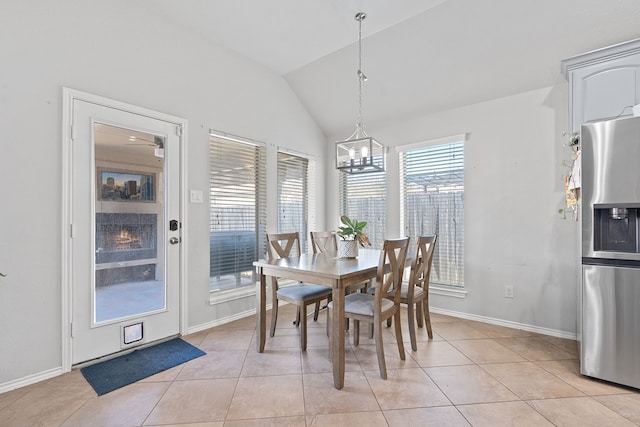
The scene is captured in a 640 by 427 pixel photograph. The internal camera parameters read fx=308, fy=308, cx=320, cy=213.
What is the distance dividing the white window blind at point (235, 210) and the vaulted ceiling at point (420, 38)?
3.74ft

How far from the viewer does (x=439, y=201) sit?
12.2ft

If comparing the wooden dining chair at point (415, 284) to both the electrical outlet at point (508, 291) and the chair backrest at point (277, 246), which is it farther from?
the chair backrest at point (277, 246)

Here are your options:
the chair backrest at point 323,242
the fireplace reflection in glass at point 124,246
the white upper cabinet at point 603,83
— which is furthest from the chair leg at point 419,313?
the fireplace reflection in glass at point 124,246

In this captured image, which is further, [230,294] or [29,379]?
[230,294]

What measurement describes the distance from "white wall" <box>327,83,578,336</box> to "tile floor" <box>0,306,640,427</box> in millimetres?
522

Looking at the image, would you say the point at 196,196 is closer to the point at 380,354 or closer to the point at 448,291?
the point at 380,354

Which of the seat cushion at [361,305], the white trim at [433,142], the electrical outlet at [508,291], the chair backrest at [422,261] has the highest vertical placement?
the white trim at [433,142]

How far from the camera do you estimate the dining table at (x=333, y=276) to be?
208 cm

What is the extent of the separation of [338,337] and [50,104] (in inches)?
103

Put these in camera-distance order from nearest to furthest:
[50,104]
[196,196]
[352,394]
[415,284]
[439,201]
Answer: [352,394] → [50,104] → [415,284] → [196,196] → [439,201]

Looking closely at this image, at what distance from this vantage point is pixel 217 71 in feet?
10.8

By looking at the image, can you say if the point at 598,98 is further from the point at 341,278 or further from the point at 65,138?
the point at 65,138

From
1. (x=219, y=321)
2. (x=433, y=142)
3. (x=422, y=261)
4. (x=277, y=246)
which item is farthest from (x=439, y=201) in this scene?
(x=219, y=321)

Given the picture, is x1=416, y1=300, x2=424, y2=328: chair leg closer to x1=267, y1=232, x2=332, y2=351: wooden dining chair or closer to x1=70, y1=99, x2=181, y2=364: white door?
x1=267, y1=232, x2=332, y2=351: wooden dining chair
